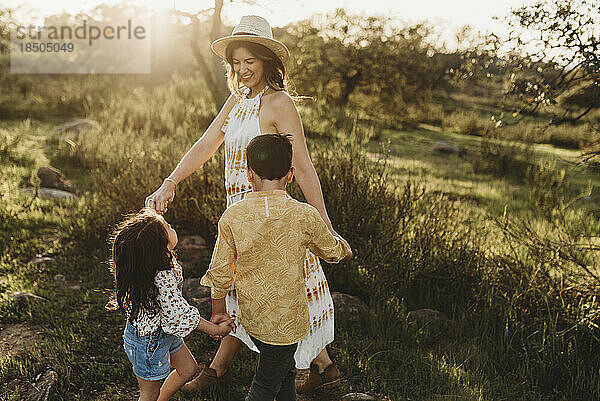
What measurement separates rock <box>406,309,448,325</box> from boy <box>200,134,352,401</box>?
169 cm

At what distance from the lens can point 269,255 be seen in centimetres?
215

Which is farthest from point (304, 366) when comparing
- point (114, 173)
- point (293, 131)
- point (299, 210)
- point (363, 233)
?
point (114, 173)

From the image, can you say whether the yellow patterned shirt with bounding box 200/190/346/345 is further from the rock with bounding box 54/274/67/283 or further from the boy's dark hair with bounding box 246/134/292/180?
the rock with bounding box 54/274/67/283

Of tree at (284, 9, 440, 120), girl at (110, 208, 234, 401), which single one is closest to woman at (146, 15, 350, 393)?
girl at (110, 208, 234, 401)

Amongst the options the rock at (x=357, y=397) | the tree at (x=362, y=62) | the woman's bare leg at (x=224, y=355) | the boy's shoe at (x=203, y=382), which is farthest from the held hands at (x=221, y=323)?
the tree at (x=362, y=62)

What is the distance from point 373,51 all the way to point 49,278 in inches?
601

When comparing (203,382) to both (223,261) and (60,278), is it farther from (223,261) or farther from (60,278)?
(60,278)

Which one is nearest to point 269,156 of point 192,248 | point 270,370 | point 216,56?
point 270,370

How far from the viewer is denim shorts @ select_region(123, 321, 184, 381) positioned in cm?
235

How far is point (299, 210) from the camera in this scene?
2152 mm

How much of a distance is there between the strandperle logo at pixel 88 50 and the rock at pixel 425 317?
48.5ft

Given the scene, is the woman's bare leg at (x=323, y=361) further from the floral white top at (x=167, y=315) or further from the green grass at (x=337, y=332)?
the floral white top at (x=167, y=315)

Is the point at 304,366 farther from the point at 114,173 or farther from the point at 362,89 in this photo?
the point at 362,89

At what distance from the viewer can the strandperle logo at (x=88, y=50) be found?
18.7 metres
